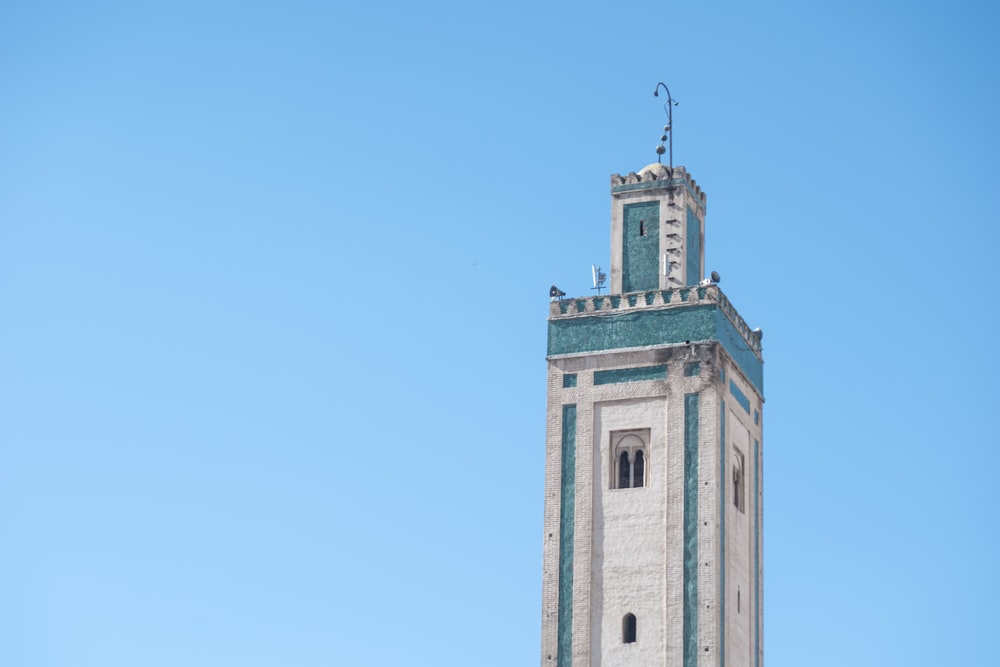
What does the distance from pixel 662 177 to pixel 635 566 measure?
8004mm

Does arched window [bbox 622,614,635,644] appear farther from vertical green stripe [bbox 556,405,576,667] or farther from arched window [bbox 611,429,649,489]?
arched window [bbox 611,429,649,489]

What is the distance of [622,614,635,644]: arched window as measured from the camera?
38781 millimetres

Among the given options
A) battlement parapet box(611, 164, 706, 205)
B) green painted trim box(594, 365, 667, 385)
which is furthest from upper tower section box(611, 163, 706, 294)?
green painted trim box(594, 365, 667, 385)

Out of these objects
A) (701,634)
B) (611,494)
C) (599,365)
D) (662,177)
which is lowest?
(701,634)

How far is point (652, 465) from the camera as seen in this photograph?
39.8 meters

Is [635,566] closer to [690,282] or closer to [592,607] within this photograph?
[592,607]

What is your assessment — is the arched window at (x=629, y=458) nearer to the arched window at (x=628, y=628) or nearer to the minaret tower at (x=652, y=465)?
the minaret tower at (x=652, y=465)

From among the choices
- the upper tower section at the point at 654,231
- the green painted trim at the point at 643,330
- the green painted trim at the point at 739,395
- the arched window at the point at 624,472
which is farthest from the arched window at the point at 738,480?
the upper tower section at the point at 654,231

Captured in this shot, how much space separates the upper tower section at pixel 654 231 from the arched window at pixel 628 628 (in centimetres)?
641

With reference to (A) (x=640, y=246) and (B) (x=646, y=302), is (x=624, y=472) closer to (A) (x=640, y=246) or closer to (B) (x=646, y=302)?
(B) (x=646, y=302)

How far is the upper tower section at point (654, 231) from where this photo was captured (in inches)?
1647

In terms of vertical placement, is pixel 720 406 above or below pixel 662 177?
below

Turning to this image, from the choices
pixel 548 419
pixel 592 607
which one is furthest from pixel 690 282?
pixel 592 607

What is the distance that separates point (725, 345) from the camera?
40812 mm
